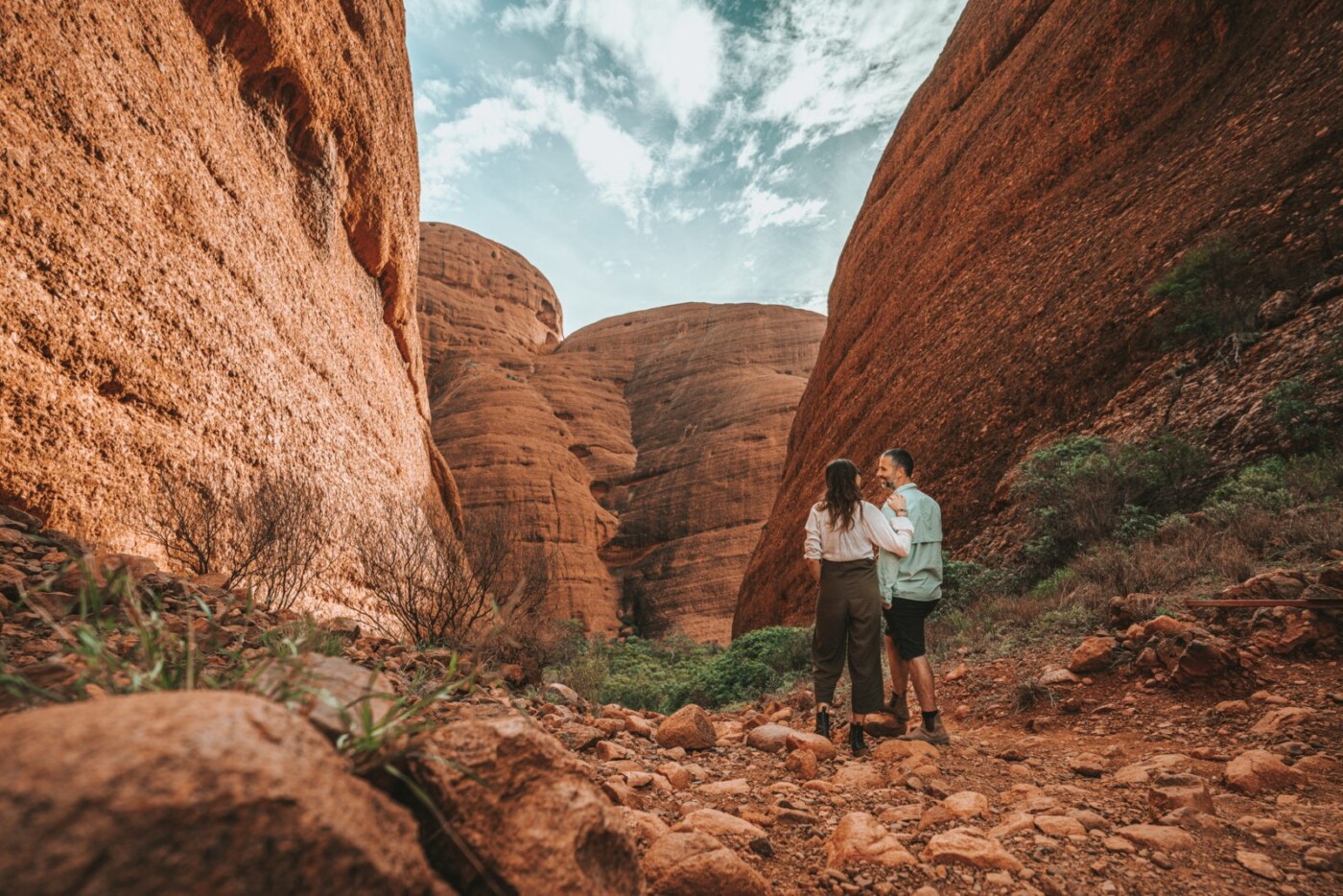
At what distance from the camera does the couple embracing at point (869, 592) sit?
3760mm

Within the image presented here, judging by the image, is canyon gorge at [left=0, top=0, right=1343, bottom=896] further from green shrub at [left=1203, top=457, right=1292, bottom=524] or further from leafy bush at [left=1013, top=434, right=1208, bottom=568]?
leafy bush at [left=1013, top=434, right=1208, bottom=568]

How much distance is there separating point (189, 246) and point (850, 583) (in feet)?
31.2

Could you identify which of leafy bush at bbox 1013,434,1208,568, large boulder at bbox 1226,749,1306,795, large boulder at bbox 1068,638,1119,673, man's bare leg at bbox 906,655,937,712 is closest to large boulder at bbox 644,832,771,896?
large boulder at bbox 1226,749,1306,795

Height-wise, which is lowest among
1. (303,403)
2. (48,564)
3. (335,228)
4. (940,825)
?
(940,825)

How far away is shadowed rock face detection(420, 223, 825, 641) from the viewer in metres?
29.7

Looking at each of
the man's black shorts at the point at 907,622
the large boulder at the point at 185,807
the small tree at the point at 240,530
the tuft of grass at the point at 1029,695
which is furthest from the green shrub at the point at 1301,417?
the small tree at the point at 240,530

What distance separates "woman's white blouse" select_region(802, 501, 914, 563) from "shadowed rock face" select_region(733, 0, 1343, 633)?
15.4 feet

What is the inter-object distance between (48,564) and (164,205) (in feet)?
19.3

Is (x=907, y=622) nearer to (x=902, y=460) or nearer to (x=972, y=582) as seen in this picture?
(x=902, y=460)

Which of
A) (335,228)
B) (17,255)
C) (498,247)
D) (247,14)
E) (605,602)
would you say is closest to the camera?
(17,255)

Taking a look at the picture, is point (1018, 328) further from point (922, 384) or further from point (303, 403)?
point (303, 403)

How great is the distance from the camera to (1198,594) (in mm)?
3988

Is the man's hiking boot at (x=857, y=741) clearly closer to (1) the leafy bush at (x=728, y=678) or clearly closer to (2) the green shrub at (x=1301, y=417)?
(1) the leafy bush at (x=728, y=678)

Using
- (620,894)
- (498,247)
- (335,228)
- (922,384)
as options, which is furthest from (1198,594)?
(498,247)
